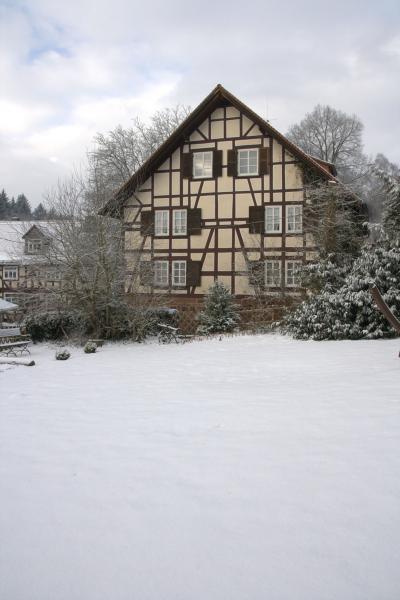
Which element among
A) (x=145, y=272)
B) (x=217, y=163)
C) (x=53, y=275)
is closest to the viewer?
(x=53, y=275)

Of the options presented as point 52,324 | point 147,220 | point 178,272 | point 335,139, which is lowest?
point 52,324

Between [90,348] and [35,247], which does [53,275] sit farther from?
[90,348]

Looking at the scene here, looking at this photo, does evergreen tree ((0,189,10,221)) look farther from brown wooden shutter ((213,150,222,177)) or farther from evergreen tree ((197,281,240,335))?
evergreen tree ((197,281,240,335))

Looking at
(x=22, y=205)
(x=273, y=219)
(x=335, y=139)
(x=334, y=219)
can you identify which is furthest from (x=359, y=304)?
(x=22, y=205)

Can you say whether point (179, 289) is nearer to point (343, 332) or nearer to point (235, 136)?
point (235, 136)

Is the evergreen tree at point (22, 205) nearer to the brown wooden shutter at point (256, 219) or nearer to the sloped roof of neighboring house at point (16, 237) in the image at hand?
the sloped roof of neighboring house at point (16, 237)

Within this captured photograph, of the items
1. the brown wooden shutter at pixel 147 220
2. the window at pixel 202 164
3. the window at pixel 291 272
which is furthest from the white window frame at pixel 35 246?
the window at pixel 291 272

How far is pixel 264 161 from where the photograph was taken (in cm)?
2109

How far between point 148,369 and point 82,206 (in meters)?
8.65

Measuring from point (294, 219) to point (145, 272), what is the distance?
24.6 feet

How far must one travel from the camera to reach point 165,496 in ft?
12.1

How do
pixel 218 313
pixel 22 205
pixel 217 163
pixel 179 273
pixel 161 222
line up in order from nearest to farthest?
1. pixel 218 313
2. pixel 217 163
3. pixel 179 273
4. pixel 161 222
5. pixel 22 205

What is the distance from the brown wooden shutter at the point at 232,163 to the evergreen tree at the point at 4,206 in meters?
46.9

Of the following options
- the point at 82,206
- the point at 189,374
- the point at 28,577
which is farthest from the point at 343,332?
the point at 28,577
